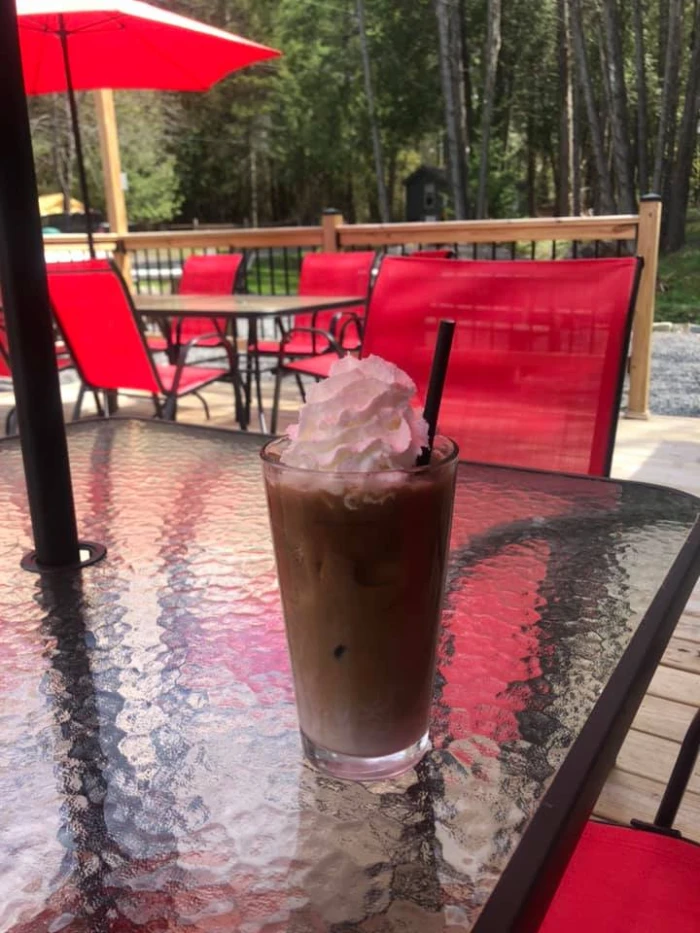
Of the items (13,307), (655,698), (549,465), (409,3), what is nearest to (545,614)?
(13,307)

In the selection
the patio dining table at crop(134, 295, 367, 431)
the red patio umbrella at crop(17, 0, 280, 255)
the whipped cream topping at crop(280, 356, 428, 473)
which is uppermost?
the red patio umbrella at crop(17, 0, 280, 255)

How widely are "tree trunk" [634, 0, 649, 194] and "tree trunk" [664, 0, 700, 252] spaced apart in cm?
33

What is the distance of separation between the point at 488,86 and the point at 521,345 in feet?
31.6

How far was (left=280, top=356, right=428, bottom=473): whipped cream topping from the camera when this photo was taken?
479mm

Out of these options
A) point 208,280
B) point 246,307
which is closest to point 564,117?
point 208,280

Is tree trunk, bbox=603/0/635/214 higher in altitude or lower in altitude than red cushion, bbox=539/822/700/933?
higher

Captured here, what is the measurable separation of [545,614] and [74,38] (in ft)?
14.8

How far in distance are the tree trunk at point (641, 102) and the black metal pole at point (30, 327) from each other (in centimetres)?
864

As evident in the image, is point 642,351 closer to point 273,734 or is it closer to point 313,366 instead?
point 313,366

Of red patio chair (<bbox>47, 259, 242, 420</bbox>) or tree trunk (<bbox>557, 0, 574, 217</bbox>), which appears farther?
tree trunk (<bbox>557, 0, 574, 217</bbox>)

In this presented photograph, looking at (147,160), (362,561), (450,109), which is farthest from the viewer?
(147,160)

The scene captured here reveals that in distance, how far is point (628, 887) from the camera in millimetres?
772

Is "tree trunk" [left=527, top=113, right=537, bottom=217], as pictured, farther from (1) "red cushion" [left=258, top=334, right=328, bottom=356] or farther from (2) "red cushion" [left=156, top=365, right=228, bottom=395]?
(2) "red cushion" [left=156, top=365, right=228, bottom=395]

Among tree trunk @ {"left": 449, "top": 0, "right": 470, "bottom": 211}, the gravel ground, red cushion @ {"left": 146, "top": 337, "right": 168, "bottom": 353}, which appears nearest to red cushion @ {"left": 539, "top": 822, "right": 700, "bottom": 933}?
red cushion @ {"left": 146, "top": 337, "right": 168, "bottom": 353}
